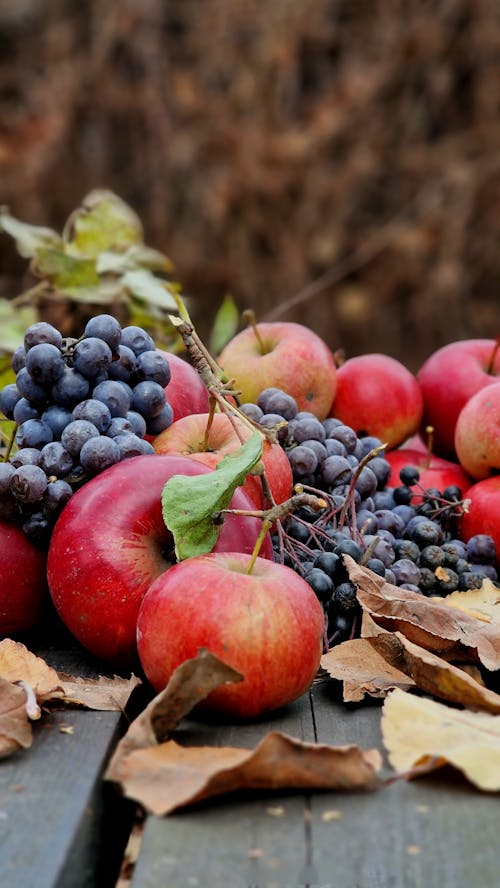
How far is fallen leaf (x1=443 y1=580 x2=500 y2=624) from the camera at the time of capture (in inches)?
52.3

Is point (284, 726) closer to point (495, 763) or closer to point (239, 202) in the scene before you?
point (495, 763)

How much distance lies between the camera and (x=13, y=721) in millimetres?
974

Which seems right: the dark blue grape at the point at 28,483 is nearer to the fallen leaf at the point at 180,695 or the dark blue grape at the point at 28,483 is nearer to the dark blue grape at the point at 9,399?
the dark blue grape at the point at 9,399

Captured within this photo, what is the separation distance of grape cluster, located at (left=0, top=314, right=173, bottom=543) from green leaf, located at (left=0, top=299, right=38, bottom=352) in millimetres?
1113

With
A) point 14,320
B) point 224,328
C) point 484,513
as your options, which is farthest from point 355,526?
point 14,320

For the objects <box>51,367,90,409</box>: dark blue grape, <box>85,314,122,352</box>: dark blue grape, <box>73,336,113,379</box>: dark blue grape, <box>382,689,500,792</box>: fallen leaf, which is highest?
<box>85,314,122,352</box>: dark blue grape

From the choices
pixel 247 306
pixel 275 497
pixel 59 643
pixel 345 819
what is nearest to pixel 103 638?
pixel 59 643

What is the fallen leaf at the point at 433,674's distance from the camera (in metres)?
1.01

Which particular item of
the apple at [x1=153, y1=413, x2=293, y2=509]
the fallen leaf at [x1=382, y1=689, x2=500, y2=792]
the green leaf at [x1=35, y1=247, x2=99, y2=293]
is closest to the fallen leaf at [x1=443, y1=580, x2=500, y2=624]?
the apple at [x1=153, y1=413, x2=293, y2=509]

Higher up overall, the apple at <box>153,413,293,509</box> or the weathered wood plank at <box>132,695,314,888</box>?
the weathered wood plank at <box>132,695,314,888</box>

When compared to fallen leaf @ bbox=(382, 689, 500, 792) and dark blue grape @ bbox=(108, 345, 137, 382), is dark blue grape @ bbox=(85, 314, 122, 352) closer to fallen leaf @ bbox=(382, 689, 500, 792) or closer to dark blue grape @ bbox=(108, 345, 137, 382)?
dark blue grape @ bbox=(108, 345, 137, 382)

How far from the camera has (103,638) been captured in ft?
3.83

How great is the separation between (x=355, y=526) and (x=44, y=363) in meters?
0.45

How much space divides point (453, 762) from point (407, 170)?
398 cm
